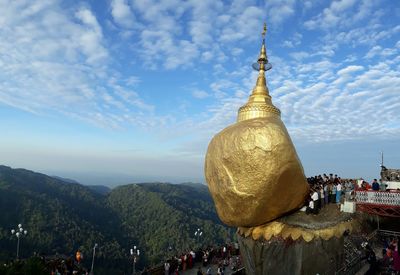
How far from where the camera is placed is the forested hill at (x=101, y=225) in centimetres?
8881

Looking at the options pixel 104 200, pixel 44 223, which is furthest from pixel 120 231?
pixel 104 200

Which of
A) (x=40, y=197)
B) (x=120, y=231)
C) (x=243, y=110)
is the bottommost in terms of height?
(x=120, y=231)

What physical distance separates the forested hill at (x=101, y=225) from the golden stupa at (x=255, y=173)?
194ft

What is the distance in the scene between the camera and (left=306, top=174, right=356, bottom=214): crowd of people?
14641 millimetres

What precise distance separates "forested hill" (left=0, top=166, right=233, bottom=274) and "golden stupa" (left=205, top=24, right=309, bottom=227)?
2332 inches

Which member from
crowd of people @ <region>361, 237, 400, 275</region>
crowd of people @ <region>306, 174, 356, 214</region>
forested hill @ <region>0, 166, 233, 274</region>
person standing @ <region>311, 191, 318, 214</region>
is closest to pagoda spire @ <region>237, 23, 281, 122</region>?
crowd of people @ <region>306, 174, 356, 214</region>

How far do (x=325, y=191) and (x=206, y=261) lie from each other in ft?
31.1

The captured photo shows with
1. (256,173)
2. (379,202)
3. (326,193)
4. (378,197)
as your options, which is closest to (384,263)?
(379,202)

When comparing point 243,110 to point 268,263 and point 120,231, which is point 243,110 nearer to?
point 268,263

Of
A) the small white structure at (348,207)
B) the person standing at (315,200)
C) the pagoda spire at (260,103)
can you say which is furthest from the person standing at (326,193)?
the pagoda spire at (260,103)

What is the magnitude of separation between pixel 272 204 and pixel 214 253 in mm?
11618

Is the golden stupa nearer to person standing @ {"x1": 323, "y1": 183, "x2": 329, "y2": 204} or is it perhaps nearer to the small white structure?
person standing @ {"x1": 323, "y1": 183, "x2": 329, "y2": 204}

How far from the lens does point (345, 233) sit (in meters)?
14.8

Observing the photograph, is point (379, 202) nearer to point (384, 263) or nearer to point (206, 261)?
point (384, 263)
